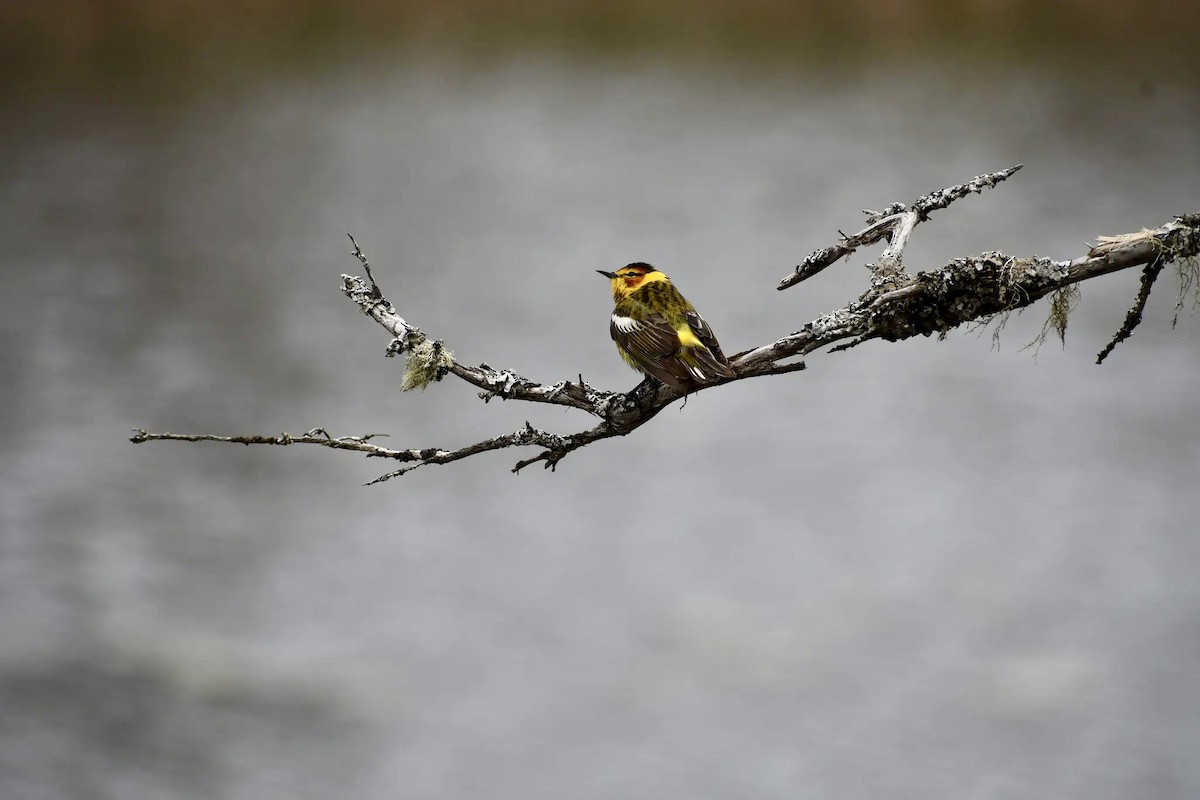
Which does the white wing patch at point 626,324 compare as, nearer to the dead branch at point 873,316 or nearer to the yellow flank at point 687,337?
the yellow flank at point 687,337

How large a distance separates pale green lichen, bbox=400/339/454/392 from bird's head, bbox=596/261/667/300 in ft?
2.35

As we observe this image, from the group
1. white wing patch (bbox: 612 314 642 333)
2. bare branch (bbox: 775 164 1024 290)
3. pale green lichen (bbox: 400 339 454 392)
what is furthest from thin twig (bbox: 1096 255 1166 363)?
pale green lichen (bbox: 400 339 454 392)

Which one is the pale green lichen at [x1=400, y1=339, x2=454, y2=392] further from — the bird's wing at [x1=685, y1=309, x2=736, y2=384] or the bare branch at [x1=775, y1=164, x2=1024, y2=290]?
the bare branch at [x1=775, y1=164, x2=1024, y2=290]

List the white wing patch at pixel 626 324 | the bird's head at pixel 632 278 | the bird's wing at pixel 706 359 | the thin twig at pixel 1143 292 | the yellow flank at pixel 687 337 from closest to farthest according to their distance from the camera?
the thin twig at pixel 1143 292
the bird's wing at pixel 706 359
the yellow flank at pixel 687 337
the white wing patch at pixel 626 324
the bird's head at pixel 632 278

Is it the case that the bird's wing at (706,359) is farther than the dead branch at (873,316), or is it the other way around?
the bird's wing at (706,359)

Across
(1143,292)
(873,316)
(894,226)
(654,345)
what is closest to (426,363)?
(654,345)

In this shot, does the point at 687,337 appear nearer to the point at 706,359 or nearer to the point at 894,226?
the point at 706,359

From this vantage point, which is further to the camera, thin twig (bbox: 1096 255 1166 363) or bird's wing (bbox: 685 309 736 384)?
bird's wing (bbox: 685 309 736 384)

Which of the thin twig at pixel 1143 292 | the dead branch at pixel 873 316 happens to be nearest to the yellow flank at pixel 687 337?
the dead branch at pixel 873 316

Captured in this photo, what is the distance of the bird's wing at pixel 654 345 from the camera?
1790mm

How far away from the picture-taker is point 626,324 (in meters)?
2.13

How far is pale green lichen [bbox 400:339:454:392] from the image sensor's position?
1803 mm

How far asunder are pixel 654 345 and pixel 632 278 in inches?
23.4

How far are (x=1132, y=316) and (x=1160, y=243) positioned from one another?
165mm
